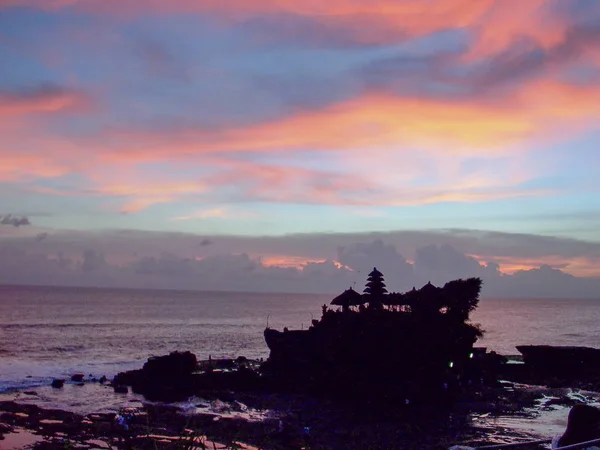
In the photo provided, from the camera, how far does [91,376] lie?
5475 cm

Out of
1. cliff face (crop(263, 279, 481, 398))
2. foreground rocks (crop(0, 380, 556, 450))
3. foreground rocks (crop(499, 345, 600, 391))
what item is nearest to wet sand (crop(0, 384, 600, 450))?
foreground rocks (crop(0, 380, 556, 450))

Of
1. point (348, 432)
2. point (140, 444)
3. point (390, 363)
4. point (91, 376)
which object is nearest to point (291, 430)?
point (348, 432)

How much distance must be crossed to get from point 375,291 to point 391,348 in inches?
→ 217

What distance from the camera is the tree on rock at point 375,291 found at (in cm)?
5194

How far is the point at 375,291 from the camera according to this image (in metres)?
52.3

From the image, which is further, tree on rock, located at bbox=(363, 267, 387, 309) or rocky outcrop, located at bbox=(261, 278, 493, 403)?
tree on rock, located at bbox=(363, 267, 387, 309)

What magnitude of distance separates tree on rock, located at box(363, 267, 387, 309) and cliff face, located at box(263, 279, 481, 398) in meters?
0.20

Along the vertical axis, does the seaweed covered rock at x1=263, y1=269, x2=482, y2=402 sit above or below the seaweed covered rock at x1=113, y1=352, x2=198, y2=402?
above

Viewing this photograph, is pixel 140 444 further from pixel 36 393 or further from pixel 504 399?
pixel 504 399

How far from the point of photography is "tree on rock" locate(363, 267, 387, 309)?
51938 millimetres

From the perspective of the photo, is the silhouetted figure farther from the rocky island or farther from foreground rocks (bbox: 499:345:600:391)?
foreground rocks (bbox: 499:345:600:391)

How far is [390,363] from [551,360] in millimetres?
20484

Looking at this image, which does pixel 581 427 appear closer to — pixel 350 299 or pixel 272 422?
pixel 272 422

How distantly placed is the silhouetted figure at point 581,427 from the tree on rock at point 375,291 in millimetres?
38585
